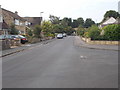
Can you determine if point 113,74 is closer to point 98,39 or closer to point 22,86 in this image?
point 22,86

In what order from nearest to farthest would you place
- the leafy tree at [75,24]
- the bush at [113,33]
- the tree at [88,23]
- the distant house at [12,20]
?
the bush at [113,33] < the distant house at [12,20] < the tree at [88,23] < the leafy tree at [75,24]

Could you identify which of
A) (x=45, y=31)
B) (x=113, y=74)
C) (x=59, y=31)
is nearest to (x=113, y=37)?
(x=113, y=74)

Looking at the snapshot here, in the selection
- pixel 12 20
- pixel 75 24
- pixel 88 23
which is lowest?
pixel 12 20

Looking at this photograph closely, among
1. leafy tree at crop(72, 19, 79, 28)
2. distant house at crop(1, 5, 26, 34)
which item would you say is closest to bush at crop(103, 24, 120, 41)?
distant house at crop(1, 5, 26, 34)

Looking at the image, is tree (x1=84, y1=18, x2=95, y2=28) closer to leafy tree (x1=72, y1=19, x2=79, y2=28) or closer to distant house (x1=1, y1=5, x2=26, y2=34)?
leafy tree (x1=72, y1=19, x2=79, y2=28)

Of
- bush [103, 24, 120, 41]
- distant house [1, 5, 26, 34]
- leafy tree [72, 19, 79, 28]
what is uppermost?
leafy tree [72, 19, 79, 28]

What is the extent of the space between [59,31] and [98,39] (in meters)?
65.5

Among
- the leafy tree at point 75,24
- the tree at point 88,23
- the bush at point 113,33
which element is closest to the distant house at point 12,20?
the bush at point 113,33

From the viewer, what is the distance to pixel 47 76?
756 cm

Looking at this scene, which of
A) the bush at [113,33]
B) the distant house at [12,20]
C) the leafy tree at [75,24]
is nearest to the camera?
the bush at [113,33]

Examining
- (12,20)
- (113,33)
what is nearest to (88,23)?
→ (12,20)

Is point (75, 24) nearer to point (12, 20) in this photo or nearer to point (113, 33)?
point (12, 20)

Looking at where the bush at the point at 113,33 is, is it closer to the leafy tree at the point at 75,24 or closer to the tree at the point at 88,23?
the tree at the point at 88,23

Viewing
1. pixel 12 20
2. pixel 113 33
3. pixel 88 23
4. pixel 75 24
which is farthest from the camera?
pixel 75 24
